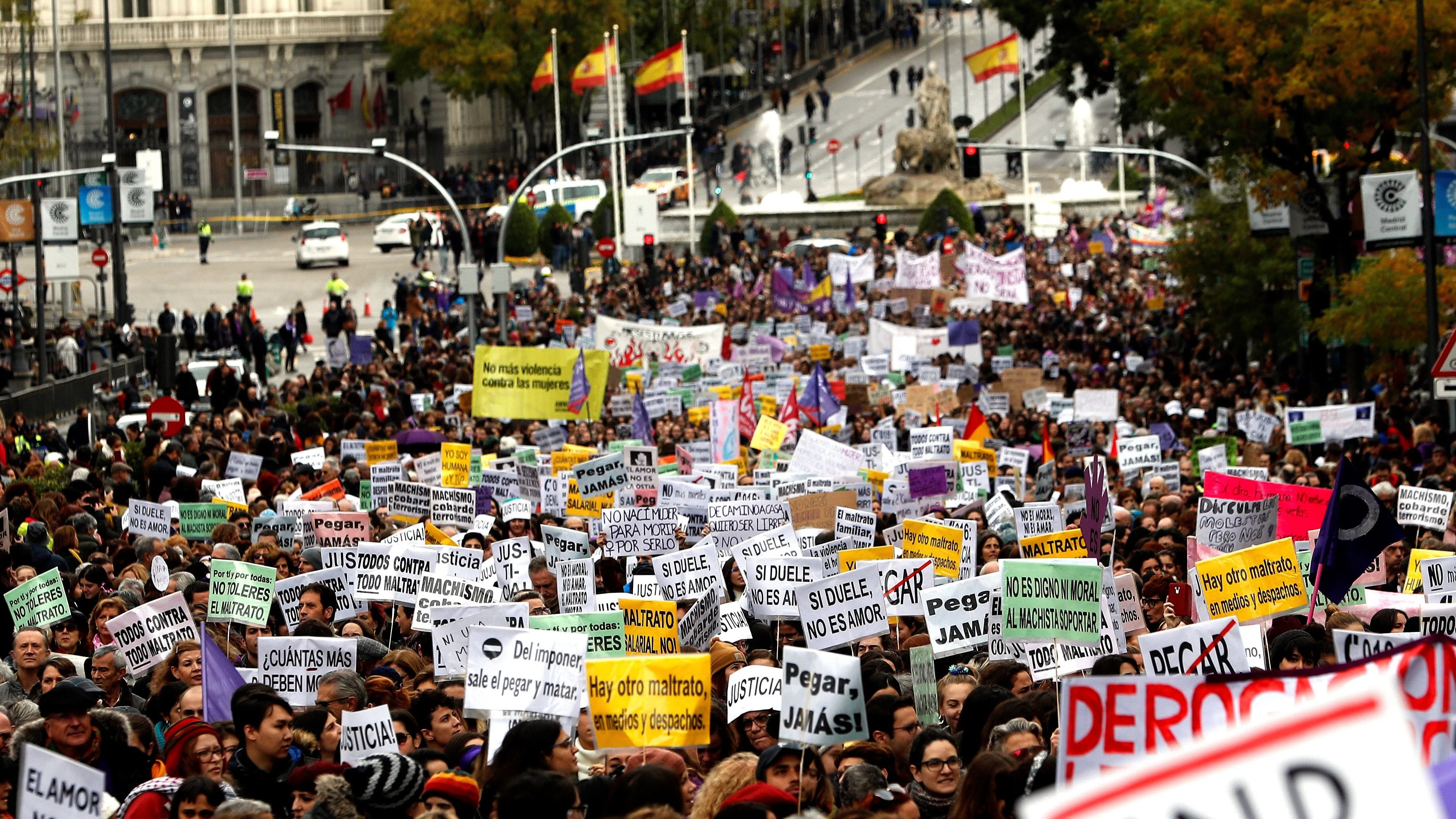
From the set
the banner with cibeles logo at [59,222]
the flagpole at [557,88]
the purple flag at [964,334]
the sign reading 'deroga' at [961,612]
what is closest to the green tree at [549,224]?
the flagpole at [557,88]

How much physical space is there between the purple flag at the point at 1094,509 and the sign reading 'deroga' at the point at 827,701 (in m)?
5.51

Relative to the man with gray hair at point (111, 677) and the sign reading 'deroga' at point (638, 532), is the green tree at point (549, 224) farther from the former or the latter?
the man with gray hair at point (111, 677)

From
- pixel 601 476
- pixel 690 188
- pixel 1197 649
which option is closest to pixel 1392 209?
pixel 601 476

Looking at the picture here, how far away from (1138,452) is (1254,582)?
916 centimetres

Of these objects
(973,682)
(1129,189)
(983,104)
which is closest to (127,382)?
(973,682)

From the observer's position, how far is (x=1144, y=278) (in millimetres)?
46156

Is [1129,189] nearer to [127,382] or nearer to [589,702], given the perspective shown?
[127,382]

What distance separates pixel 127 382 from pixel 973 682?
93.1ft

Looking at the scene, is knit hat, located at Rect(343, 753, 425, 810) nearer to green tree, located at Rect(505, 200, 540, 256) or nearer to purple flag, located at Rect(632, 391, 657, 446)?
purple flag, located at Rect(632, 391, 657, 446)

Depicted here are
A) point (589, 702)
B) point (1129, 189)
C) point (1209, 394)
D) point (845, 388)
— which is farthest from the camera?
point (1129, 189)

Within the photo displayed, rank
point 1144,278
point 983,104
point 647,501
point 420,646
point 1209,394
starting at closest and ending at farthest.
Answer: point 420,646 → point 647,501 → point 1209,394 → point 1144,278 → point 983,104

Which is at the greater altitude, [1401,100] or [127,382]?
[1401,100]

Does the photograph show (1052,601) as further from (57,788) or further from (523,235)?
(523,235)

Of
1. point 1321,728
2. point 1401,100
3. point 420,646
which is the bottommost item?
point 420,646
